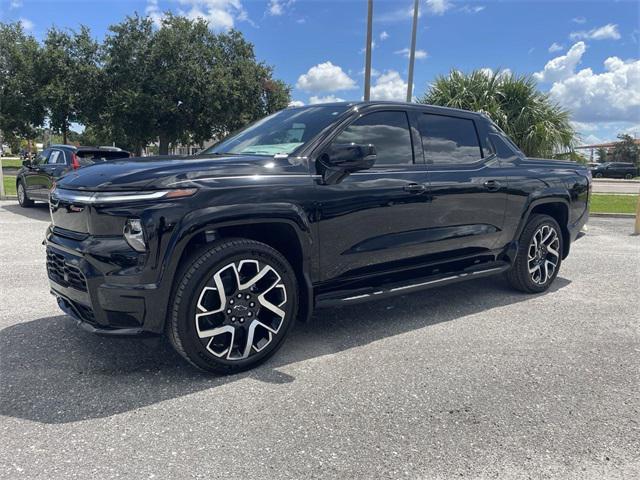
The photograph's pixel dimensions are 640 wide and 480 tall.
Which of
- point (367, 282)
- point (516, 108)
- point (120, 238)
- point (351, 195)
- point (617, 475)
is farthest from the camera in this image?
point (516, 108)

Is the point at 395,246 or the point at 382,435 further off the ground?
the point at 395,246

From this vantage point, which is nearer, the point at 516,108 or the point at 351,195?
the point at 351,195

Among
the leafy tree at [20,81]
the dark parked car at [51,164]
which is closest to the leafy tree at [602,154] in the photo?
the leafy tree at [20,81]

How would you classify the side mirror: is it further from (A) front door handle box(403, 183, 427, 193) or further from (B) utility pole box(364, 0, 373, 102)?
(B) utility pole box(364, 0, 373, 102)

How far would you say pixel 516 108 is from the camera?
48.6ft

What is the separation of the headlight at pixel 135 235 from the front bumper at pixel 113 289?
0.12ft

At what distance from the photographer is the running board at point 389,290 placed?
12.0 ft

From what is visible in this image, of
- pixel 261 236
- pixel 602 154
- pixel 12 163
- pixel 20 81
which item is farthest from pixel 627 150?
pixel 12 163

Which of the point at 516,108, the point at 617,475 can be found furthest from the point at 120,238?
the point at 516,108

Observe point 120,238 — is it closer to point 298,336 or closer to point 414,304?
point 298,336

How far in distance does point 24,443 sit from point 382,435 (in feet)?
5.84

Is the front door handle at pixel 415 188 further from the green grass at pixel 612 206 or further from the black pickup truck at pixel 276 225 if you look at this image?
the green grass at pixel 612 206

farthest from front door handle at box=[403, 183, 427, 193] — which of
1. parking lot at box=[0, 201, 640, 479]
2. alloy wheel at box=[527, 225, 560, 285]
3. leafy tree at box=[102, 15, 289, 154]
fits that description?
leafy tree at box=[102, 15, 289, 154]

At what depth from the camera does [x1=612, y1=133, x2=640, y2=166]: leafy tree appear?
57.9 metres
